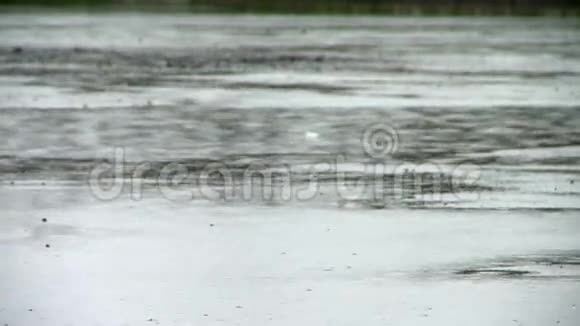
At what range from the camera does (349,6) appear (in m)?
56.2

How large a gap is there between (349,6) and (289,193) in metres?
43.2

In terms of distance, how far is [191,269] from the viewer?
10312 millimetres

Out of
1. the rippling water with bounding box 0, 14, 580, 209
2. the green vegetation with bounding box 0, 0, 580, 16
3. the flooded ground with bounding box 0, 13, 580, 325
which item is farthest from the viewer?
the green vegetation with bounding box 0, 0, 580, 16

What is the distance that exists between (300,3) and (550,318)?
50.3 metres

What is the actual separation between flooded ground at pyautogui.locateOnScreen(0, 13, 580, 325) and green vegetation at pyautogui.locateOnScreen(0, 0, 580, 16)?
77.4 ft

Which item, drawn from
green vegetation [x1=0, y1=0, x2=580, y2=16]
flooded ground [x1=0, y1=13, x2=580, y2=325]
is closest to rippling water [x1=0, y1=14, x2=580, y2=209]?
flooded ground [x1=0, y1=13, x2=580, y2=325]

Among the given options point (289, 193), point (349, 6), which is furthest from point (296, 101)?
point (349, 6)

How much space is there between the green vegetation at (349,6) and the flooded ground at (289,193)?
23.6 meters

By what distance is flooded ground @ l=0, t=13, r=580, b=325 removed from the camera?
30.8 feet

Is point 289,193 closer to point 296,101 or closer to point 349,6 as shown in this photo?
point 296,101

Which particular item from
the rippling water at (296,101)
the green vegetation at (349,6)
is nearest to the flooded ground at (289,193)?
the rippling water at (296,101)

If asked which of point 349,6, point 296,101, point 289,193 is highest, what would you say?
point 349,6

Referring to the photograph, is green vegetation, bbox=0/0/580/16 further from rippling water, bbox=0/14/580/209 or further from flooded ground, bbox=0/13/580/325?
flooded ground, bbox=0/13/580/325

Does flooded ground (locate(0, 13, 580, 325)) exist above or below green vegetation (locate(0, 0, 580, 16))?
below
